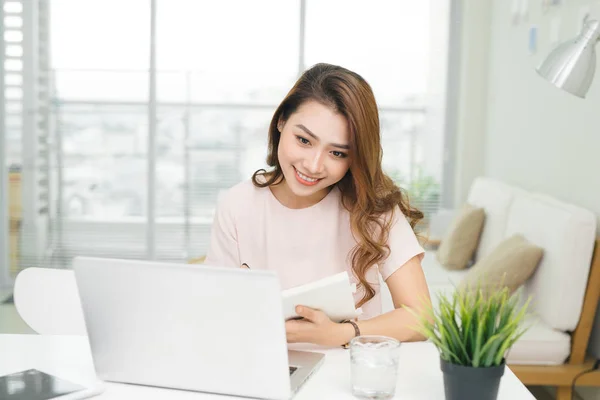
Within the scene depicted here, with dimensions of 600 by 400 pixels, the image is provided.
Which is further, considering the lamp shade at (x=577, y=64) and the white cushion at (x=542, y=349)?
the white cushion at (x=542, y=349)

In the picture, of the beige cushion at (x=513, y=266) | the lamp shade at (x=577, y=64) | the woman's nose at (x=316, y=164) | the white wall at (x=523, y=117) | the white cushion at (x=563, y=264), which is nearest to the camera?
the woman's nose at (x=316, y=164)

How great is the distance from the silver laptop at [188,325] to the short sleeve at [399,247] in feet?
1.95

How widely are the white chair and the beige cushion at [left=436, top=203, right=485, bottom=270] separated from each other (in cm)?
251

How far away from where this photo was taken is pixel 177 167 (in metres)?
4.73

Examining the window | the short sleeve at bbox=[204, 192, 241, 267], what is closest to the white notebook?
the short sleeve at bbox=[204, 192, 241, 267]

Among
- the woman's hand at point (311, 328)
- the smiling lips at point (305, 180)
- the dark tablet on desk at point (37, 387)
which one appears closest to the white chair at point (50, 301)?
the dark tablet on desk at point (37, 387)

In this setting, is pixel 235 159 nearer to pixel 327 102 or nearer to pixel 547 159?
pixel 547 159

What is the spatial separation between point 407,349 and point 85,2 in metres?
3.81

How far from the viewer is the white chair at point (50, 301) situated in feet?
4.90

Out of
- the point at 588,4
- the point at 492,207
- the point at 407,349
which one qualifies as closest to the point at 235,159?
the point at 492,207

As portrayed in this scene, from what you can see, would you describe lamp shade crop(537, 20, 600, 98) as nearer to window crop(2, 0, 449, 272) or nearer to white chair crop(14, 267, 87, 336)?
white chair crop(14, 267, 87, 336)

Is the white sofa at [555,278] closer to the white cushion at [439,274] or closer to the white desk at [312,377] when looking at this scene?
the white cushion at [439,274]

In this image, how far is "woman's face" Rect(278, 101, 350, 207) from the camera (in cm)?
170

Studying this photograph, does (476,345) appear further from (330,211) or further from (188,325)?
(330,211)
